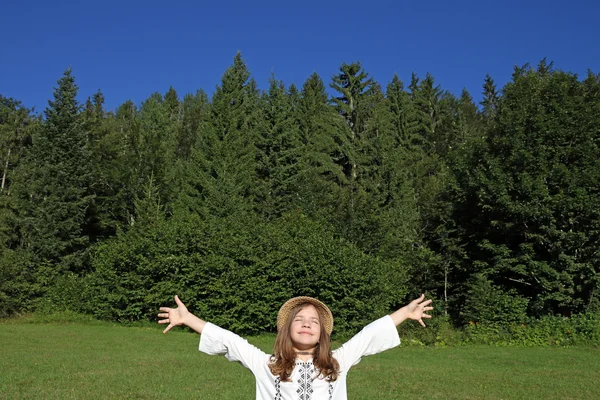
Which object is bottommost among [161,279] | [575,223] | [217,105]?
[161,279]

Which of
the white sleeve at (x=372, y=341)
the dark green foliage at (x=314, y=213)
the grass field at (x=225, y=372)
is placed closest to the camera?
the white sleeve at (x=372, y=341)

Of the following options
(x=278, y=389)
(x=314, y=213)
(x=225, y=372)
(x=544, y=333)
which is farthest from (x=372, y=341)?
(x=314, y=213)

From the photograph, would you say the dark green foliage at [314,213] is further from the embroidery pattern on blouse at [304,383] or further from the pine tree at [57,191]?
the embroidery pattern on blouse at [304,383]

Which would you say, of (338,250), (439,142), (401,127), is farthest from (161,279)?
(439,142)

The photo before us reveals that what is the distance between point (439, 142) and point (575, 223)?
887 inches

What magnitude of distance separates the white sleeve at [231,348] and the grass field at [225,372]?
23.3 feet

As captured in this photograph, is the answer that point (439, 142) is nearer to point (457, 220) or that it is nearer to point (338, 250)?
point (457, 220)

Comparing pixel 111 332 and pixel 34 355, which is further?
pixel 111 332

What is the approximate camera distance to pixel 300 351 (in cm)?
312

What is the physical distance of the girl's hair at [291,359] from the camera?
9.91ft

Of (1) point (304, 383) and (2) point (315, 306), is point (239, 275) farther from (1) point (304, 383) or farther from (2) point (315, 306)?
(1) point (304, 383)

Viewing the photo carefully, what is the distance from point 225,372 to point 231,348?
10.2 m

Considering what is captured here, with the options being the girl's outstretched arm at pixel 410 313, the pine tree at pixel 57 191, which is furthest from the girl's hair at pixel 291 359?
the pine tree at pixel 57 191

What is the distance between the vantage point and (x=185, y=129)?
49750 millimetres
